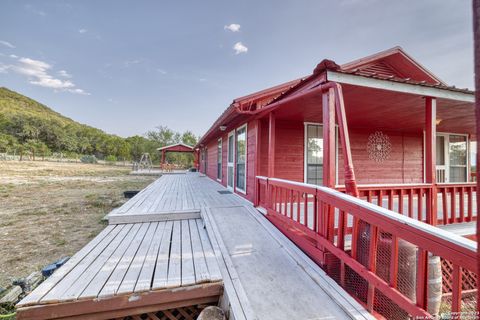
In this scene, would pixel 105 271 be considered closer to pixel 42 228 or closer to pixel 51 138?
pixel 42 228

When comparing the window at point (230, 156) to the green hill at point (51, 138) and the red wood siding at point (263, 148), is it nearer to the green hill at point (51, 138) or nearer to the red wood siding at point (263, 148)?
the red wood siding at point (263, 148)

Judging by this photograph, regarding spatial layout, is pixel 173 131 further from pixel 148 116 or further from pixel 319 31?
pixel 319 31

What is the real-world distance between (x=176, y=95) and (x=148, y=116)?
18.2 meters

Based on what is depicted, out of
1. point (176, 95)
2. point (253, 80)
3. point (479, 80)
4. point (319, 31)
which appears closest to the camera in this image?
point (479, 80)

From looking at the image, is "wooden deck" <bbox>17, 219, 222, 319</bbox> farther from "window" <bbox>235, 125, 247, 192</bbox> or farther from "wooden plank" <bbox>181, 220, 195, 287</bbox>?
"window" <bbox>235, 125, 247, 192</bbox>

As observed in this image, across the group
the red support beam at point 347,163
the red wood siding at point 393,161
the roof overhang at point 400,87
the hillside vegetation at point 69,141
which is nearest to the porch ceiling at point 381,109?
the roof overhang at point 400,87

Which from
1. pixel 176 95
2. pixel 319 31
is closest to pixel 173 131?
pixel 176 95

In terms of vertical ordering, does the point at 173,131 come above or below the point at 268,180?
above

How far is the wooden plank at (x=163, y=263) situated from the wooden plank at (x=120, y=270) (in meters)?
0.31

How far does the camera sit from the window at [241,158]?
5.67 m

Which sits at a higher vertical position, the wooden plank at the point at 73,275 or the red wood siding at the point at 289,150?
the red wood siding at the point at 289,150

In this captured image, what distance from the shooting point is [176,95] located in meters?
29.0

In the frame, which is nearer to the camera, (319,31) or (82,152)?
(319,31)

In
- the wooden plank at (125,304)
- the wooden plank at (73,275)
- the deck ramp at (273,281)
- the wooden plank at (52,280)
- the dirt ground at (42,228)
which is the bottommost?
the dirt ground at (42,228)
